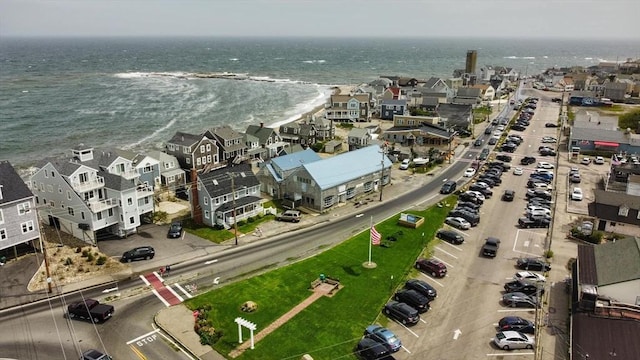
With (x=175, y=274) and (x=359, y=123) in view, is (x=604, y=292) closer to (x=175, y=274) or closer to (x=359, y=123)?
(x=175, y=274)

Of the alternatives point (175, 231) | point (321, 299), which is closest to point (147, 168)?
point (175, 231)

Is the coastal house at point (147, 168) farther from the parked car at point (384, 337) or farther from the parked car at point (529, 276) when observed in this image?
the parked car at point (529, 276)

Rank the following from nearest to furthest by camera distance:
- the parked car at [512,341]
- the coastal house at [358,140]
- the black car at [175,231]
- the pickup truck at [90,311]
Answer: the parked car at [512,341] → the pickup truck at [90,311] → the black car at [175,231] → the coastal house at [358,140]

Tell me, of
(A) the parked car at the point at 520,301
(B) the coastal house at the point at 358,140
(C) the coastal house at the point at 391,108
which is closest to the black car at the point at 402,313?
(A) the parked car at the point at 520,301

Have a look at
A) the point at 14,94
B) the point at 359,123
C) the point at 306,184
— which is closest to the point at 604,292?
the point at 306,184

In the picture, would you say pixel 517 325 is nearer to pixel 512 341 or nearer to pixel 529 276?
pixel 512 341
